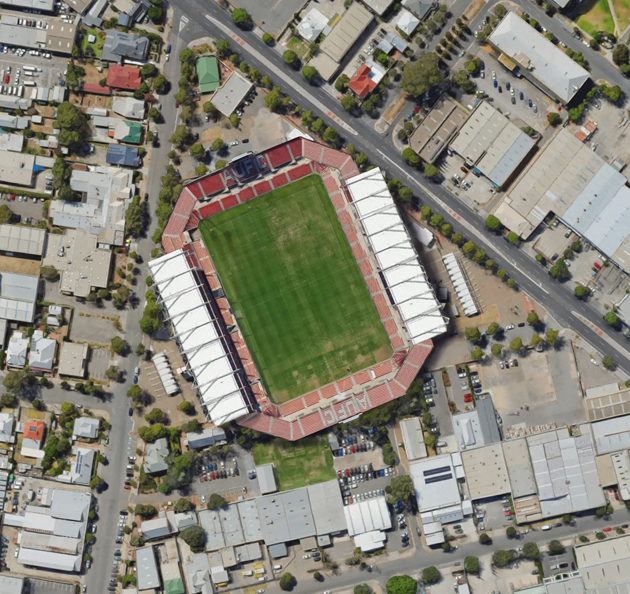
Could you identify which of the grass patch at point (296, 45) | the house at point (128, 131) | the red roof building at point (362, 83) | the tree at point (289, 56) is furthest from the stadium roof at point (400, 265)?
the house at point (128, 131)

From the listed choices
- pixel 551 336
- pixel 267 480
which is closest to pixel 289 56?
pixel 551 336

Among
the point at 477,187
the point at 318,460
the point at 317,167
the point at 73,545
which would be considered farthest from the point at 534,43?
the point at 73,545

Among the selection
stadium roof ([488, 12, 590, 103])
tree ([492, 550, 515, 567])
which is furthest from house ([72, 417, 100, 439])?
stadium roof ([488, 12, 590, 103])

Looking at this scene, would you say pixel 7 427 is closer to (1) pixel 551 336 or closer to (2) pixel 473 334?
(2) pixel 473 334

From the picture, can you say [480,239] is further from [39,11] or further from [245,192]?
[39,11]

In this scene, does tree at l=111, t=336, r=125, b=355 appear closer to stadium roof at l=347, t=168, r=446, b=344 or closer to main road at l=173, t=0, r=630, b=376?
stadium roof at l=347, t=168, r=446, b=344

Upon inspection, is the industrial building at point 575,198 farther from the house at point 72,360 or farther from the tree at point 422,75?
the house at point 72,360

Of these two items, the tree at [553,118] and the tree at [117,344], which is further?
the tree at [553,118]
